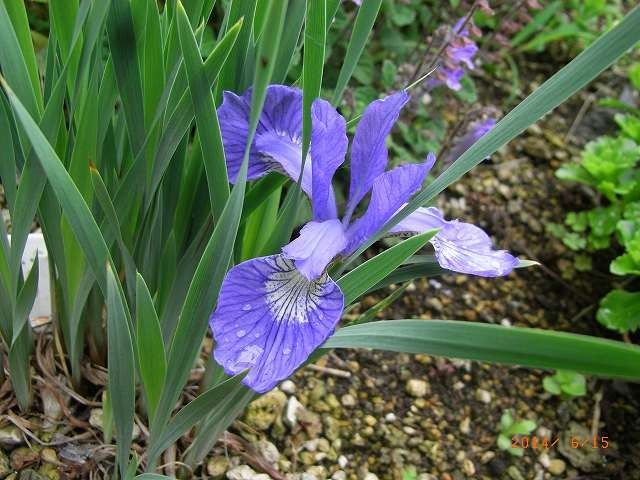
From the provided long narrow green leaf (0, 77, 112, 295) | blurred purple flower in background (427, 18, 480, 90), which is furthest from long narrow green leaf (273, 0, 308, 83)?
blurred purple flower in background (427, 18, 480, 90)

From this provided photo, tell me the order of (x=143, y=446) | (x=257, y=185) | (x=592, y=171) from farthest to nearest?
1. (x=592, y=171)
2. (x=143, y=446)
3. (x=257, y=185)

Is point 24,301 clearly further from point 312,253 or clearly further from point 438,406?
point 438,406

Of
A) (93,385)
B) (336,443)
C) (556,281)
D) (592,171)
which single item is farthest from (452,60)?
(93,385)

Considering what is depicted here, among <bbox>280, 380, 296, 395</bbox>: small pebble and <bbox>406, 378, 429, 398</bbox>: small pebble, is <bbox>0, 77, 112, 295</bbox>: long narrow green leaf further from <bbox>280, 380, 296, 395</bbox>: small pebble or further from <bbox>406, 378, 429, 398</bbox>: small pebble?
<bbox>406, 378, 429, 398</bbox>: small pebble

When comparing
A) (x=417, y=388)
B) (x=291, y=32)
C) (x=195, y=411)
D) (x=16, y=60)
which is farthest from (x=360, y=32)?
(x=417, y=388)

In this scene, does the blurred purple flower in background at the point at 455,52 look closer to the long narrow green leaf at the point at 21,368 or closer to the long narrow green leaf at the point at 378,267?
the long narrow green leaf at the point at 378,267

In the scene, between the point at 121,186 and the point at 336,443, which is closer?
the point at 121,186

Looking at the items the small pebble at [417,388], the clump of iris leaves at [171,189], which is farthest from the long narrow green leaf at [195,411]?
the small pebble at [417,388]

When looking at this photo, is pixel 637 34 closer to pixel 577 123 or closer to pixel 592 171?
pixel 592 171
